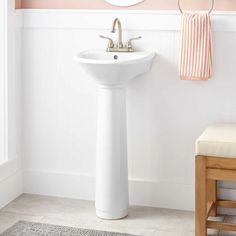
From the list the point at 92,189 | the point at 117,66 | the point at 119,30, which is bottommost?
the point at 92,189

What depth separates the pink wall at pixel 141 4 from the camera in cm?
314

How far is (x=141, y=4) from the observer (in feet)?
10.8

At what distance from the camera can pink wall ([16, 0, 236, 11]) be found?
3145 millimetres

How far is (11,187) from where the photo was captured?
3439 mm

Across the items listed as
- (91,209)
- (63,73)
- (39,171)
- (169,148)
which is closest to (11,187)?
(39,171)

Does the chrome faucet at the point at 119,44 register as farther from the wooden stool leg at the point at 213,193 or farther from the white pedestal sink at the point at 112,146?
the wooden stool leg at the point at 213,193

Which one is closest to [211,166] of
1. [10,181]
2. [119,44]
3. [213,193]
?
[213,193]

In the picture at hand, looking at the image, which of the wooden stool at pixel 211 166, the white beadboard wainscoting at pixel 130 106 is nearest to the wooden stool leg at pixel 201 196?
the wooden stool at pixel 211 166

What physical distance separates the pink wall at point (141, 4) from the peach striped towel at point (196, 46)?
0.11m

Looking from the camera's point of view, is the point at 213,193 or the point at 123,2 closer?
the point at 213,193

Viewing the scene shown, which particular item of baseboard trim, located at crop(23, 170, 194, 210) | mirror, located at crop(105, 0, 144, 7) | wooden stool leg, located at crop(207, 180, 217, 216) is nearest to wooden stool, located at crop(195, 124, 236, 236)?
wooden stool leg, located at crop(207, 180, 217, 216)

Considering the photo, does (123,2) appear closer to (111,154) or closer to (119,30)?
(119,30)

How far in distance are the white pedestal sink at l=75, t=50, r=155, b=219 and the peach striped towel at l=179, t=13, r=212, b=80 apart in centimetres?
20

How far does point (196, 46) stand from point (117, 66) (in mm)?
471
